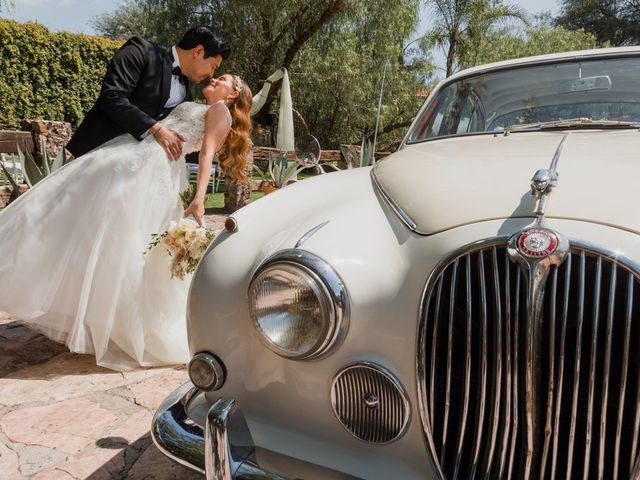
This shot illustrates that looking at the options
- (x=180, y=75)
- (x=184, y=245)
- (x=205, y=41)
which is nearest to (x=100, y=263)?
(x=184, y=245)

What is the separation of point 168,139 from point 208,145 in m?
0.22

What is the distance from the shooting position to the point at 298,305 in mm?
1523

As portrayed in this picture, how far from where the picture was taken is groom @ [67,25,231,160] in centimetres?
317

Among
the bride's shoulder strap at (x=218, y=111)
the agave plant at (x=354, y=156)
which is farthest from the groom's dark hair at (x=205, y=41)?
the agave plant at (x=354, y=156)

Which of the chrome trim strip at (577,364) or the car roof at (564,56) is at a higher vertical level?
the car roof at (564,56)

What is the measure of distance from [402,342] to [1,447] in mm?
1843

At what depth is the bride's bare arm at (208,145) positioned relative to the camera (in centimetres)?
321

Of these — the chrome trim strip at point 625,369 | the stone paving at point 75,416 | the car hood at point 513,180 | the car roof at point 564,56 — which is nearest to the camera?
the chrome trim strip at point 625,369

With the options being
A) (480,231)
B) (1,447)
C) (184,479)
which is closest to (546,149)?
(480,231)

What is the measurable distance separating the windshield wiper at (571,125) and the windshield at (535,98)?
9cm

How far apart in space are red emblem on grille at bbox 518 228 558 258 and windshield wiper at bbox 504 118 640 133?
1396 millimetres

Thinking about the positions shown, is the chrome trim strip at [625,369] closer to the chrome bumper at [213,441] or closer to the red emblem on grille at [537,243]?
the red emblem on grille at [537,243]

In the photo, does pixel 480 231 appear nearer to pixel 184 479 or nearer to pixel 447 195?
pixel 447 195

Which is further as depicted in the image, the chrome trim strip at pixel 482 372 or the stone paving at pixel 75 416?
the stone paving at pixel 75 416
